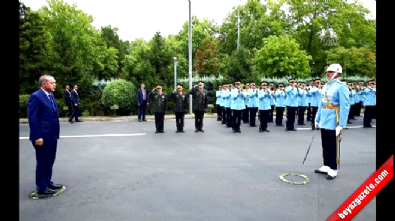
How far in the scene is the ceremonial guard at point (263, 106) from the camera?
12.6 metres

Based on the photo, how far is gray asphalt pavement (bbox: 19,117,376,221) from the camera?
4551 millimetres

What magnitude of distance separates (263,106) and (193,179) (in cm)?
745

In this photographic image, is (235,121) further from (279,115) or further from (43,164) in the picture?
(43,164)

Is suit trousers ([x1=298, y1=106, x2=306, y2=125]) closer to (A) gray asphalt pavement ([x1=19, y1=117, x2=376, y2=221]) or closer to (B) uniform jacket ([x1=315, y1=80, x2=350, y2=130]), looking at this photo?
(A) gray asphalt pavement ([x1=19, y1=117, x2=376, y2=221])

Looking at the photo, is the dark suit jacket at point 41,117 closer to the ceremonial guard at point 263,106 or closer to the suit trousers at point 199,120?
the suit trousers at point 199,120

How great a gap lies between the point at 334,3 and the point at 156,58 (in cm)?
2708

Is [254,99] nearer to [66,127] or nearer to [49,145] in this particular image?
[66,127]

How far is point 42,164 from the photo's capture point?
534 centimetres

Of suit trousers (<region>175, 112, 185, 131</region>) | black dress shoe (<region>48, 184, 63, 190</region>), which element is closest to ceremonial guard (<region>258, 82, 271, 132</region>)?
suit trousers (<region>175, 112, 185, 131</region>)

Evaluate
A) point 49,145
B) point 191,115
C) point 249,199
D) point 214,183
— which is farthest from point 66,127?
point 249,199

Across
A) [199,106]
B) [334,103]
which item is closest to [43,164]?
[334,103]

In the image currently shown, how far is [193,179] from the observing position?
613 centimetres

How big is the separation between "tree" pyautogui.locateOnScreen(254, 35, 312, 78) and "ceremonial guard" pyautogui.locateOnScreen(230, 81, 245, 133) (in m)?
19.7

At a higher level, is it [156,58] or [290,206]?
[156,58]
